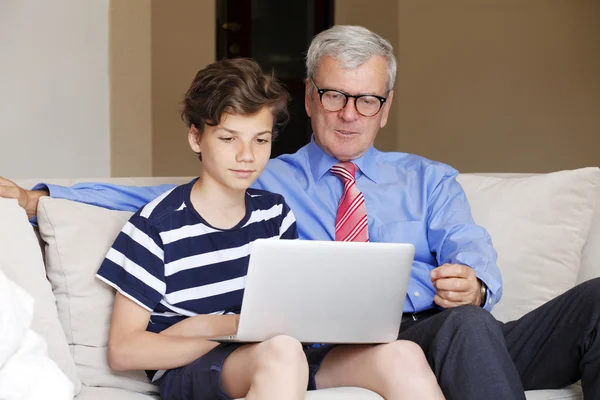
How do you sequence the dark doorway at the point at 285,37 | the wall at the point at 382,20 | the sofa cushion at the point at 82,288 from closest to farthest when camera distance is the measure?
the sofa cushion at the point at 82,288 → the wall at the point at 382,20 → the dark doorway at the point at 285,37

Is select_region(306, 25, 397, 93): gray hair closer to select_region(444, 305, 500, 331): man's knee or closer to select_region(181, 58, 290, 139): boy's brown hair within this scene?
select_region(181, 58, 290, 139): boy's brown hair

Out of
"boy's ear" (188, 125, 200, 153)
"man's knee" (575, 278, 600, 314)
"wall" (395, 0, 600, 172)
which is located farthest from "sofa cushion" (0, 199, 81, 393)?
"wall" (395, 0, 600, 172)

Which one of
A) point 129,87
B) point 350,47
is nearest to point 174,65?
point 129,87

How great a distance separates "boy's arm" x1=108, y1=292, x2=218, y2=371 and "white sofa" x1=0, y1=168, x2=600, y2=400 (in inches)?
5.5

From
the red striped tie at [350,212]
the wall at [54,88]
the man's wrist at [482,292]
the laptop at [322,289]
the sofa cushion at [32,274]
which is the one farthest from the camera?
the wall at [54,88]

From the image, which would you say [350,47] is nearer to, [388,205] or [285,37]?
[388,205]

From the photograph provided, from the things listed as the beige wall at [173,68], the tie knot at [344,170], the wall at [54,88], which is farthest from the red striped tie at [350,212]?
the beige wall at [173,68]

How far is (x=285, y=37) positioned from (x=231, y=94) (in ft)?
14.2

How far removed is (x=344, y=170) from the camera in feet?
7.27

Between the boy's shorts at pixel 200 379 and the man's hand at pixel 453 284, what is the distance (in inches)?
15.0

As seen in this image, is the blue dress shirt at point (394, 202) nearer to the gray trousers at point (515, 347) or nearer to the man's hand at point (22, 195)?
the man's hand at point (22, 195)

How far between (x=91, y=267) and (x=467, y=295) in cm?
85

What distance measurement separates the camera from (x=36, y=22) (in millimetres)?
3266

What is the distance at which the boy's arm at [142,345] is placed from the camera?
5.39ft
